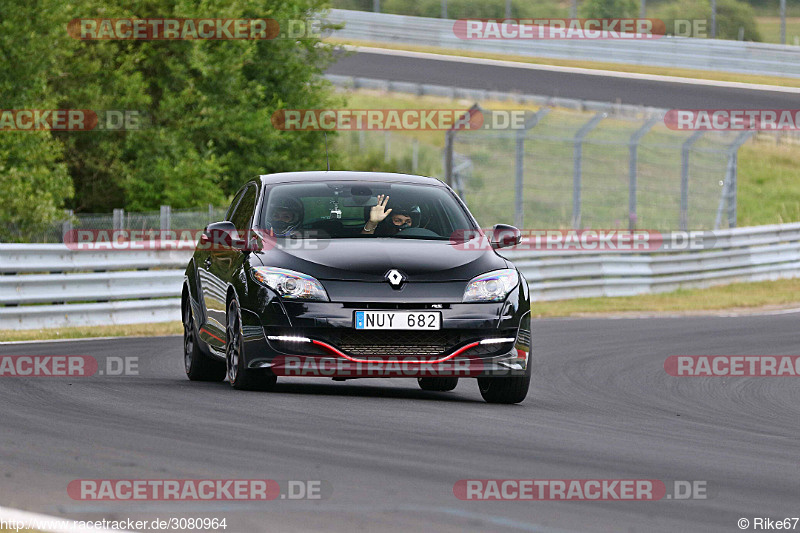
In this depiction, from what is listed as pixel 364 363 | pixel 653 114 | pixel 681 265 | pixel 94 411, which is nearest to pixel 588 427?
pixel 364 363

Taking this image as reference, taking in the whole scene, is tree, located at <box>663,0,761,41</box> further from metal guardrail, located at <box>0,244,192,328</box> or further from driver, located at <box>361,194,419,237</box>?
driver, located at <box>361,194,419,237</box>

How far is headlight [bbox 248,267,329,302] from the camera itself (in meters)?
9.65

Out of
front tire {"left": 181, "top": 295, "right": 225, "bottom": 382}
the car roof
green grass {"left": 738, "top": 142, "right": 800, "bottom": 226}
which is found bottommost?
green grass {"left": 738, "top": 142, "right": 800, "bottom": 226}

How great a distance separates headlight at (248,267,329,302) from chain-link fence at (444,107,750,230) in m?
15.5

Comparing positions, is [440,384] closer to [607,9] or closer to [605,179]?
[605,179]

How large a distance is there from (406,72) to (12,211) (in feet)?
76.4

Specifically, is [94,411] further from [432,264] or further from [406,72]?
[406,72]

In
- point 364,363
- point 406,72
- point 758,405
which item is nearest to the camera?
point 364,363

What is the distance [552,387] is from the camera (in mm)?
11836
